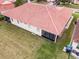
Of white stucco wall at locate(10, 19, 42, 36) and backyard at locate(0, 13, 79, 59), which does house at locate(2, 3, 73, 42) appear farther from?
backyard at locate(0, 13, 79, 59)

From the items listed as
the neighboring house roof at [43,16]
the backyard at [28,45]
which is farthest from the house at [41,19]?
the backyard at [28,45]

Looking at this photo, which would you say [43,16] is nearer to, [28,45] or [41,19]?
[41,19]

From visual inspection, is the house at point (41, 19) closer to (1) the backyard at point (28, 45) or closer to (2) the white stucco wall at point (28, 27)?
(2) the white stucco wall at point (28, 27)

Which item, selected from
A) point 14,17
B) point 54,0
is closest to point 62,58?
point 14,17

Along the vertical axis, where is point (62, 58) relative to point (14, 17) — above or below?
below

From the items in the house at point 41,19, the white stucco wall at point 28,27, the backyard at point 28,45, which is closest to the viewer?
the backyard at point 28,45

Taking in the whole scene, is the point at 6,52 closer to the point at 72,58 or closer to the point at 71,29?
the point at 72,58

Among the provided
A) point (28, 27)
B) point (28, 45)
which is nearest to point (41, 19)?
point (28, 27)

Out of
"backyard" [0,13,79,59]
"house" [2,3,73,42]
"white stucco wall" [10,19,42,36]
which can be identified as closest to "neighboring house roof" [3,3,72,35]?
"house" [2,3,73,42]
